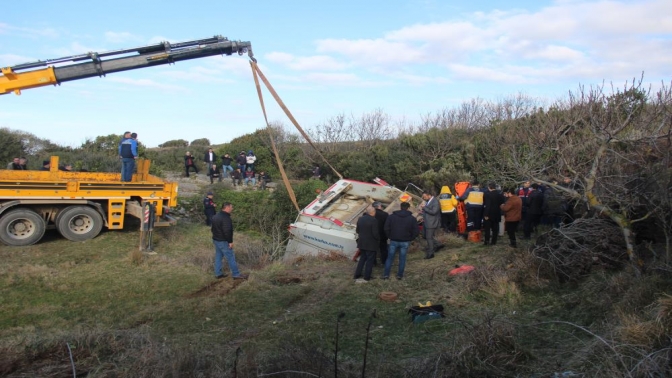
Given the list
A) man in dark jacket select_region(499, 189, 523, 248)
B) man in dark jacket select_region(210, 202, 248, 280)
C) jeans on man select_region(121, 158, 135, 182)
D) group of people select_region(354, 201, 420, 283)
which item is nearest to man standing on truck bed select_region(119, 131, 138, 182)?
jeans on man select_region(121, 158, 135, 182)

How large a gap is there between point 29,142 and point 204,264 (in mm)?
21244

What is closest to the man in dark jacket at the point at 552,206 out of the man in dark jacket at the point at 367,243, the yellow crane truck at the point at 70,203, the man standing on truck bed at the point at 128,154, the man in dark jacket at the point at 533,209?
the man in dark jacket at the point at 533,209

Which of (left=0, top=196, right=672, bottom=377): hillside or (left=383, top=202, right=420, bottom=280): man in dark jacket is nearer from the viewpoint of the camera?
(left=0, top=196, right=672, bottom=377): hillside

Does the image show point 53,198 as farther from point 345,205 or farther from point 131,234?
point 345,205

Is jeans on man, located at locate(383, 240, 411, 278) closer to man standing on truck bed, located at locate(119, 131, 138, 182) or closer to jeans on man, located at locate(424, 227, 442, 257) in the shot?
jeans on man, located at locate(424, 227, 442, 257)

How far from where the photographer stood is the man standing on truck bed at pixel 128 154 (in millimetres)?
12250

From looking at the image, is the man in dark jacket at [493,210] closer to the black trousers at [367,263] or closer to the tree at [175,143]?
the black trousers at [367,263]

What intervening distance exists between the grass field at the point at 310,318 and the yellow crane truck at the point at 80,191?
520mm

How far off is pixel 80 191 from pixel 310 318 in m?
7.38

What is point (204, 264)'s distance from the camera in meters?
10.4

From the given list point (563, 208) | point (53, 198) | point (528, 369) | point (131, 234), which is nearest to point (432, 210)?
point (563, 208)

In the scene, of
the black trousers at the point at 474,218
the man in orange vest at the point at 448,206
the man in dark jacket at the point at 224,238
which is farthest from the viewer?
the man in orange vest at the point at 448,206

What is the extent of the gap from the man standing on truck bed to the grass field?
5.80 feet

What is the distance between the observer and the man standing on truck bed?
12250 mm
